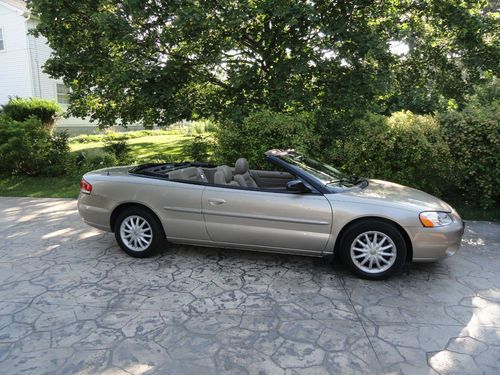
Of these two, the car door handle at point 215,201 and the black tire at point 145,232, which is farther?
the black tire at point 145,232

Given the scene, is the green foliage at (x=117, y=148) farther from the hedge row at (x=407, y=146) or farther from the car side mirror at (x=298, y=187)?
the car side mirror at (x=298, y=187)

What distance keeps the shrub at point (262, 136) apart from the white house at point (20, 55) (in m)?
15.2

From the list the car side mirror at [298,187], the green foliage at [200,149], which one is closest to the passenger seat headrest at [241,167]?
the car side mirror at [298,187]

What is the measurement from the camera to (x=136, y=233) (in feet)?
15.4

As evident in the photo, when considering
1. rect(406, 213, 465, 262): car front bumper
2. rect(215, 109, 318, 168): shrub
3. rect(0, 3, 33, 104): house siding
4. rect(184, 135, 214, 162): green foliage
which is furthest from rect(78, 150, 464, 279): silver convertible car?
A: rect(0, 3, 33, 104): house siding

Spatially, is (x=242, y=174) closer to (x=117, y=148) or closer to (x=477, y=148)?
(x=477, y=148)

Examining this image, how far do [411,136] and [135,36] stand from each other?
608cm

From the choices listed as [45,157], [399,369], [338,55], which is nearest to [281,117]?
[338,55]

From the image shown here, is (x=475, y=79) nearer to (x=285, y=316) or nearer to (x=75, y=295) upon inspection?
(x=285, y=316)

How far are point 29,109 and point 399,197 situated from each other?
1214cm

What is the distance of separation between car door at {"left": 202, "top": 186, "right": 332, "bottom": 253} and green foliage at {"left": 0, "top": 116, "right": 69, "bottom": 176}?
319 inches

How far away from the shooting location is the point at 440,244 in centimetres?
389

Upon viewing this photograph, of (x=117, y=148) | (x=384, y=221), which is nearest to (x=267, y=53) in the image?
(x=117, y=148)

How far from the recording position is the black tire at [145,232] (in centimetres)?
458
